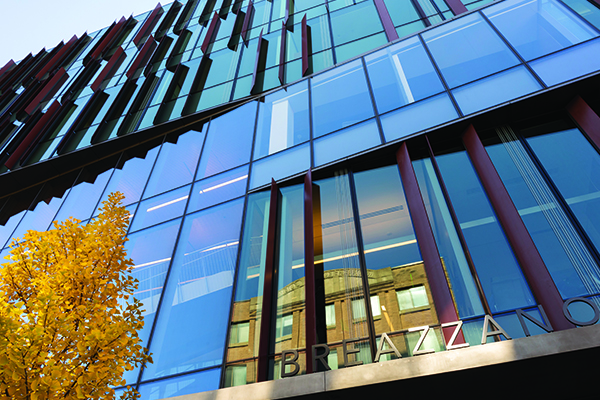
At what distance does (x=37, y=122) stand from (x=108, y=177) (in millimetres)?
7330

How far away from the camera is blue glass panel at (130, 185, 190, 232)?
47.2ft

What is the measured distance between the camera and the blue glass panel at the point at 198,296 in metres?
10.1

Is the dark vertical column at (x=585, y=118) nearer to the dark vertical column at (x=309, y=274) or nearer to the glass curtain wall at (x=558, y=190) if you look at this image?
the glass curtain wall at (x=558, y=190)

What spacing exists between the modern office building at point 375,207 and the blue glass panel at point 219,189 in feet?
0.27

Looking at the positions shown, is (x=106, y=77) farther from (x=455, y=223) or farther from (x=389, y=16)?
(x=455, y=223)

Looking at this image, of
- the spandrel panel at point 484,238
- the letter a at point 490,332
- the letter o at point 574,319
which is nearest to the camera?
the letter o at point 574,319

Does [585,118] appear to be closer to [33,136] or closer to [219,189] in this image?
[219,189]

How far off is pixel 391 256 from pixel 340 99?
7.01 m

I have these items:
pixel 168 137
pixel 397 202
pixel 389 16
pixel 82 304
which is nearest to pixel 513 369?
pixel 397 202

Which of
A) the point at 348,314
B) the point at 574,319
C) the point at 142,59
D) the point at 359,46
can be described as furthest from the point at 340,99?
the point at 142,59

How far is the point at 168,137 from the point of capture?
60.1ft

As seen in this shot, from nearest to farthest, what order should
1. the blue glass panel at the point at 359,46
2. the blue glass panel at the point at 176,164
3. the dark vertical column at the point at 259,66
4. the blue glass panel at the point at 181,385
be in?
the blue glass panel at the point at 181,385 → the blue glass panel at the point at 176,164 → the blue glass panel at the point at 359,46 → the dark vertical column at the point at 259,66

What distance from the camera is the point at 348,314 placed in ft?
30.5

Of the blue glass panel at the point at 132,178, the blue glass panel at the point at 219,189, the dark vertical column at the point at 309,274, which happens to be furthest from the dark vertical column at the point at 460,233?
the blue glass panel at the point at 132,178
